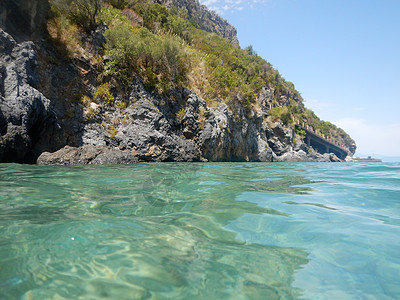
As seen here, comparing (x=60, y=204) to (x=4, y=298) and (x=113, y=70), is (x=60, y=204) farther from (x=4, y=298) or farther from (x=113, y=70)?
(x=113, y=70)

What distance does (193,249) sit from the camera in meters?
1.84

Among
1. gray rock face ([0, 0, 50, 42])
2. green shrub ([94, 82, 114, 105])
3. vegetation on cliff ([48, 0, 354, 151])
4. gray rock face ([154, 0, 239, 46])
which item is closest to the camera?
gray rock face ([0, 0, 50, 42])

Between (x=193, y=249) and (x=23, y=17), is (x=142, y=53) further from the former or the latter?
(x=193, y=249)

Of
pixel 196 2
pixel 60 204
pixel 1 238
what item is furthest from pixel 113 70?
pixel 196 2

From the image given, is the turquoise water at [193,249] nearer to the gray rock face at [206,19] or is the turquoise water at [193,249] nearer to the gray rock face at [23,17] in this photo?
the gray rock face at [23,17]

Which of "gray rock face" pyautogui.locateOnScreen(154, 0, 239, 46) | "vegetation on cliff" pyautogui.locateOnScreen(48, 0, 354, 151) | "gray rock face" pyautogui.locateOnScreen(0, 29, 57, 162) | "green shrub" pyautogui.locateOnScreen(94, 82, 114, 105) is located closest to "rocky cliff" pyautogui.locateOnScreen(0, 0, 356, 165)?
"gray rock face" pyautogui.locateOnScreen(0, 29, 57, 162)

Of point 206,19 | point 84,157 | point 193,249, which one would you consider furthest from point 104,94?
point 206,19

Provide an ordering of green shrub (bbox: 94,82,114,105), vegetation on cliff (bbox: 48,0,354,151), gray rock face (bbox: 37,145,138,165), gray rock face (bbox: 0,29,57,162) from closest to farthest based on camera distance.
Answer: gray rock face (bbox: 0,29,57,162) → gray rock face (bbox: 37,145,138,165) → green shrub (bbox: 94,82,114,105) → vegetation on cliff (bbox: 48,0,354,151)

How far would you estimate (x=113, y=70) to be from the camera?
1255 cm

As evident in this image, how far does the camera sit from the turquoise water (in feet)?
4.33

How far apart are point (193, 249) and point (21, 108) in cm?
880

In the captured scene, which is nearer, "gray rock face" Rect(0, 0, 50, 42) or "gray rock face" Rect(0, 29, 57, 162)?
"gray rock face" Rect(0, 29, 57, 162)

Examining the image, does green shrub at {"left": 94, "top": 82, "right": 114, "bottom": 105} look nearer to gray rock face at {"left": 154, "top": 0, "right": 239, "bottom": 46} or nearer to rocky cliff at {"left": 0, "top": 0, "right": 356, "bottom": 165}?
rocky cliff at {"left": 0, "top": 0, "right": 356, "bottom": 165}

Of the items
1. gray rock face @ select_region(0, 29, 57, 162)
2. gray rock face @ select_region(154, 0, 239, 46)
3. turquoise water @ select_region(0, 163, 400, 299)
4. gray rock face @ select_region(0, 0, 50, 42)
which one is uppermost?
gray rock face @ select_region(154, 0, 239, 46)
